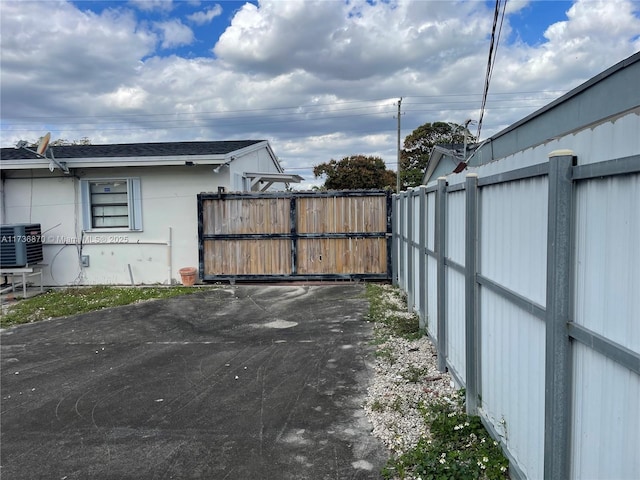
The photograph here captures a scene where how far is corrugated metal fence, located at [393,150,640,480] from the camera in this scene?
1504mm

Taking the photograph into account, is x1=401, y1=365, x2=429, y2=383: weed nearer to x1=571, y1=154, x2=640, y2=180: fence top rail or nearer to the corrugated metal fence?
the corrugated metal fence

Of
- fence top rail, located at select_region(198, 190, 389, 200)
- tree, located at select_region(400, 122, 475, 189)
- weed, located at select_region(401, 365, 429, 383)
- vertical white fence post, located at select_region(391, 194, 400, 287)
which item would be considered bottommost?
weed, located at select_region(401, 365, 429, 383)

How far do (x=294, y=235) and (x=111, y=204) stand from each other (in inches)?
171

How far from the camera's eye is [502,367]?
2.74m

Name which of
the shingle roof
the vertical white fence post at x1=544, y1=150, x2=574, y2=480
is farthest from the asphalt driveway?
the shingle roof

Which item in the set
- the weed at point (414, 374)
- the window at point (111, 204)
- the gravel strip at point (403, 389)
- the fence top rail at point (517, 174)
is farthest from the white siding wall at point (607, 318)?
the window at point (111, 204)

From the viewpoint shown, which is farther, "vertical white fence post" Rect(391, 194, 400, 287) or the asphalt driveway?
"vertical white fence post" Rect(391, 194, 400, 287)

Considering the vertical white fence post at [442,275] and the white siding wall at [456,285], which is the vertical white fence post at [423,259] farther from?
the white siding wall at [456,285]

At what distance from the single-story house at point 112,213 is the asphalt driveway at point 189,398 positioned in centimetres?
341

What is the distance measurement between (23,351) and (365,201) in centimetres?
677

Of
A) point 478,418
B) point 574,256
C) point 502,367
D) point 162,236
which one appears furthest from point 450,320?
point 162,236

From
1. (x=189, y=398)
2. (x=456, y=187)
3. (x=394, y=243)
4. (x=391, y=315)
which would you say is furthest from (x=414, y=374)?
(x=394, y=243)

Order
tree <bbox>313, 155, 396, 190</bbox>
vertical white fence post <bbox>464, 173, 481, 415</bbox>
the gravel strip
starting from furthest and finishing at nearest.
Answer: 1. tree <bbox>313, 155, 396, 190</bbox>
2. the gravel strip
3. vertical white fence post <bbox>464, 173, 481, 415</bbox>

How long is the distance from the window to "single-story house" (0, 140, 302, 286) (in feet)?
0.07
